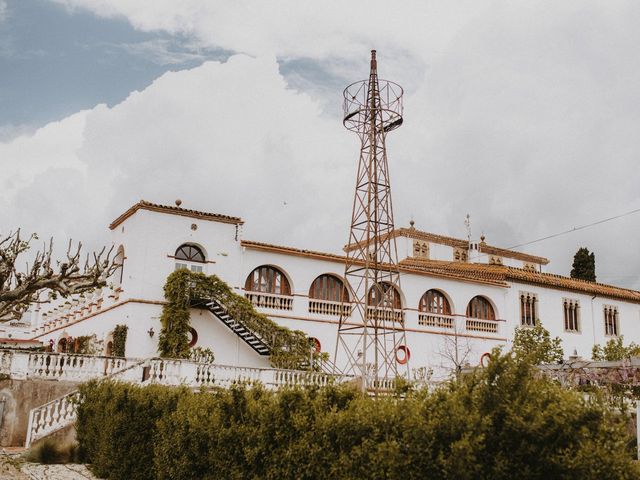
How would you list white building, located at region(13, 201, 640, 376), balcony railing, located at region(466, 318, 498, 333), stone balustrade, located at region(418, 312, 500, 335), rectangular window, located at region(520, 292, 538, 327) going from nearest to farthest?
white building, located at region(13, 201, 640, 376) → stone balustrade, located at region(418, 312, 500, 335) → balcony railing, located at region(466, 318, 498, 333) → rectangular window, located at region(520, 292, 538, 327)

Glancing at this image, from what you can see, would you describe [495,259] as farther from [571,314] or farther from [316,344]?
[316,344]

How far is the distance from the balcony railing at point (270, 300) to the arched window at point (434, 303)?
830 cm

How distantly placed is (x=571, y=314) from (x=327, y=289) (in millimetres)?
18060

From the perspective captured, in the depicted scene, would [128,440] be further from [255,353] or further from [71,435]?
[255,353]

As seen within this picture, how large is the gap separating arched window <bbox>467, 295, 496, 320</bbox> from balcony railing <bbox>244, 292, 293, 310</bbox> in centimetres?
1198

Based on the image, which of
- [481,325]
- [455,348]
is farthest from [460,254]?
[455,348]

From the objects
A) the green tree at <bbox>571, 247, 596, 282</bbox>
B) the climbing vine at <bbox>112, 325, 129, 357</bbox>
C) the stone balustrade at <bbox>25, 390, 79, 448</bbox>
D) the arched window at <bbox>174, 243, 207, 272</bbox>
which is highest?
the green tree at <bbox>571, 247, 596, 282</bbox>

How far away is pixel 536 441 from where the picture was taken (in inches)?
270

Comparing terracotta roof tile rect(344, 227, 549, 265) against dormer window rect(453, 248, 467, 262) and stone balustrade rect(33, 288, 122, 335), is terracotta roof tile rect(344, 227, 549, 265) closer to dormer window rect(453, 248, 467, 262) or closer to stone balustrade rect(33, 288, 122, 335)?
dormer window rect(453, 248, 467, 262)

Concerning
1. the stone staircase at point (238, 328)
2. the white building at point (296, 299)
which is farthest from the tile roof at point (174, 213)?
the stone staircase at point (238, 328)

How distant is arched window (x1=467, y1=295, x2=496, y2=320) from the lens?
38656mm

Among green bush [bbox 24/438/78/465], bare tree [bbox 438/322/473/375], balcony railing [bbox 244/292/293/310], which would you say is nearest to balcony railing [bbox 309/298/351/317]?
balcony railing [bbox 244/292/293/310]

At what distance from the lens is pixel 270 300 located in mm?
31406

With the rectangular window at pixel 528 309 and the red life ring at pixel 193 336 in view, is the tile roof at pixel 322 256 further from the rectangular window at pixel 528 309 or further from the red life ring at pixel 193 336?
the red life ring at pixel 193 336
